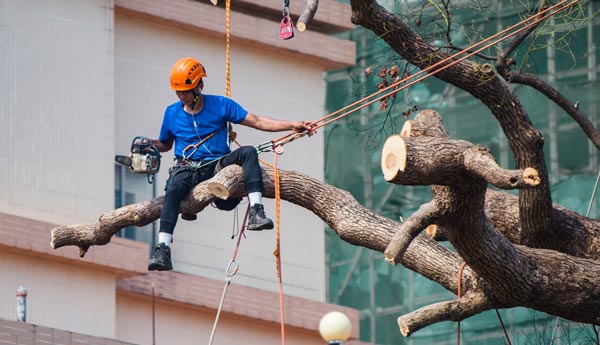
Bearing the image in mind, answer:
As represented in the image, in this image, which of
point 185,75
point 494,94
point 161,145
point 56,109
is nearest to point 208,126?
point 185,75

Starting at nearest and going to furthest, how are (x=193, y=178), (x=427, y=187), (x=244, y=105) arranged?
(x=193, y=178) → (x=244, y=105) → (x=427, y=187)

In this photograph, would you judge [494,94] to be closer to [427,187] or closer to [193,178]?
[193,178]

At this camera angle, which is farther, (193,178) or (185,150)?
(185,150)

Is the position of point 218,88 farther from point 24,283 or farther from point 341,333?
point 341,333

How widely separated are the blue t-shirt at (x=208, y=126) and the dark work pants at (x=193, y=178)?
0.15 meters

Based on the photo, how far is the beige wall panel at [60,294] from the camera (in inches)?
957

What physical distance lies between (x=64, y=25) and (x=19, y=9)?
2.63 feet

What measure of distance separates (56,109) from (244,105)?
3562 mm

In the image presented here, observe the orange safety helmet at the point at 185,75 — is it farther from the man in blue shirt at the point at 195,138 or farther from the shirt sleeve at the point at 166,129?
the shirt sleeve at the point at 166,129

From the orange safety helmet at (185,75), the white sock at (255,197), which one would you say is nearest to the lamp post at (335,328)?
the orange safety helmet at (185,75)

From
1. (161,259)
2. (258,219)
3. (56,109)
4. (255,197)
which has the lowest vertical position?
(161,259)

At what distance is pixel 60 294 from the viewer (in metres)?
24.8

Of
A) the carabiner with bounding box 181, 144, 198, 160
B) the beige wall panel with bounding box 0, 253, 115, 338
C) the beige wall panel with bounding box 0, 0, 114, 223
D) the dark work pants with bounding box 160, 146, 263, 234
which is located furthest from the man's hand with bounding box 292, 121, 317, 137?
the beige wall panel with bounding box 0, 0, 114, 223

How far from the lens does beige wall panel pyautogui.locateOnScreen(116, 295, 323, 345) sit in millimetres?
25859
